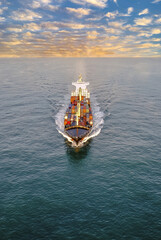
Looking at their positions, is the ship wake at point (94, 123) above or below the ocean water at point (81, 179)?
above

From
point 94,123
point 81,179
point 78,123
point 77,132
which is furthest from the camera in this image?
point 94,123

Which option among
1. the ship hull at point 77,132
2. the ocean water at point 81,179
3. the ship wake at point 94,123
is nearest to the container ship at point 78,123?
the ship hull at point 77,132

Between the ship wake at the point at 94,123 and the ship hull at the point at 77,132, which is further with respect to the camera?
the ship wake at the point at 94,123

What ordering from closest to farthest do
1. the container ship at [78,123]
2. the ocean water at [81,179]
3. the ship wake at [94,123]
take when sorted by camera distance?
the ocean water at [81,179] → the container ship at [78,123] → the ship wake at [94,123]

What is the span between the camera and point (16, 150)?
56.9m

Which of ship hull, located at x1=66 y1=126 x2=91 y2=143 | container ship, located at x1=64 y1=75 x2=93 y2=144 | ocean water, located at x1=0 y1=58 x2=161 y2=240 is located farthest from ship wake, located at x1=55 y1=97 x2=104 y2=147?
container ship, located at x1=64 y1=75 x2=93 y2=144

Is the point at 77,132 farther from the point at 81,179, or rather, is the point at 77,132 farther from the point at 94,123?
the point at 81,179

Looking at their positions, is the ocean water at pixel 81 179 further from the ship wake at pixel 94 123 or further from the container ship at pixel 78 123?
the container ship at pixel 78 123

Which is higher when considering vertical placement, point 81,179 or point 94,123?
point 94,123

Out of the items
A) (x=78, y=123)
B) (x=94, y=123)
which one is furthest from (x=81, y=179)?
(x=94, y=123)

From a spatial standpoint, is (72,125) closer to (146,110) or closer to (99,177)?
(99,177)

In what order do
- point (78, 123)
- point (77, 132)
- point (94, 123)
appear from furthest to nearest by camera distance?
point (94, 123), point (78, 123), point (77, 132)

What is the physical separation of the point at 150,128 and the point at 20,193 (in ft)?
170

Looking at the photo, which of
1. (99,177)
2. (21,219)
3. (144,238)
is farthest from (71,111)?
(144,238)
